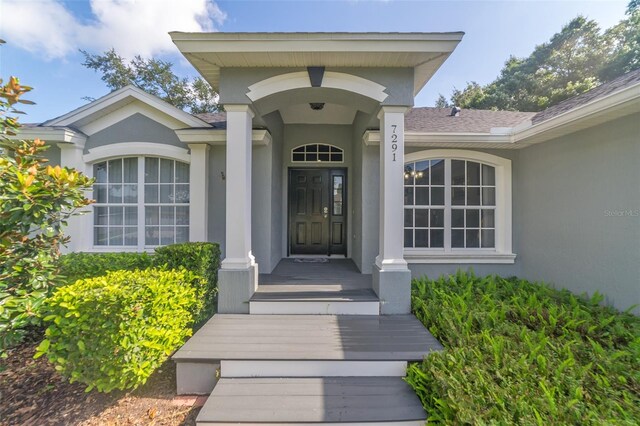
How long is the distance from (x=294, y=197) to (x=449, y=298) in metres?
4.00

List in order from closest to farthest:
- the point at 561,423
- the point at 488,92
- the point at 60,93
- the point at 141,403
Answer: the point at 561,423 < the point at 141,403 < the point at 60,93 < the point at 488,92

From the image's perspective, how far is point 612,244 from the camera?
366 centimetres

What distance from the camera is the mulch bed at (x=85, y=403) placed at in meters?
2.35

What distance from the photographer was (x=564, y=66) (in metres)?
19.1

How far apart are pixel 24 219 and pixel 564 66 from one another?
28433mm

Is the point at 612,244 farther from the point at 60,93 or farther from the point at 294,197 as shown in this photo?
the point at 60,93

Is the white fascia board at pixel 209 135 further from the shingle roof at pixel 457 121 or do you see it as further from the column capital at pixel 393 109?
the shingle roof at pixel 457 121

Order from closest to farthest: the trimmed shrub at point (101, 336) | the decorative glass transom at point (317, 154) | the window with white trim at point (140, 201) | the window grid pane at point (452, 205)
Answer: the trimmed shrub at point (101, 336), the window with white trim at point (140, 201), the window grid pane at point (452, 205), the decorative glass transom at point (317, 154)

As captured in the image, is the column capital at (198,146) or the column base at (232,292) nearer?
the column base at (232,292)

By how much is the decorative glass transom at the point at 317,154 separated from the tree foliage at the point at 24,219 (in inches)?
165

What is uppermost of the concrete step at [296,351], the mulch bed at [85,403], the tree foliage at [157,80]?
the tree foliage at [157,80]

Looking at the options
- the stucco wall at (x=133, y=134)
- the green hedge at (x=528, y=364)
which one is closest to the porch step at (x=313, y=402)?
the green hedge at (x=528, y=364)

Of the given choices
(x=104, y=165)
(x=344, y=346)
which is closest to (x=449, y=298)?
(x=344, y=346)

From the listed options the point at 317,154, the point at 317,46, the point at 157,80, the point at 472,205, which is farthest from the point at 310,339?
the point at 157,80
